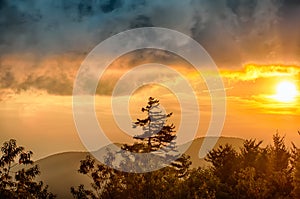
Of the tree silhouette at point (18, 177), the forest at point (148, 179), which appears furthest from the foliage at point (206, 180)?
the tree silhouette at point (18, 177)

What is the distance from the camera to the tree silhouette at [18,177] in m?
29.4

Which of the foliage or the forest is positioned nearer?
the forest

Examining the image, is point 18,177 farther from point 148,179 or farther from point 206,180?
point 206,180

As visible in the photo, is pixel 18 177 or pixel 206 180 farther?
pixel 206 180

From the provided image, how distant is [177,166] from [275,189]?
110ft

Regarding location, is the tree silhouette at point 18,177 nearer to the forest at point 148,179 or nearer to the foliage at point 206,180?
the forest at point 148,179

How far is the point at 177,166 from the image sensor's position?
74938 mm

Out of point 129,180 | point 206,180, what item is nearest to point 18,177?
point 129,180

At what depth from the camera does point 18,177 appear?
31734 mm

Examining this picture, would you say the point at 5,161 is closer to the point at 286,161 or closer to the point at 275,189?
the point at 275,189

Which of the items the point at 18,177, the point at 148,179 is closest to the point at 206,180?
the point at 148,179

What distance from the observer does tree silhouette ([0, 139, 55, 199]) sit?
29.4 m

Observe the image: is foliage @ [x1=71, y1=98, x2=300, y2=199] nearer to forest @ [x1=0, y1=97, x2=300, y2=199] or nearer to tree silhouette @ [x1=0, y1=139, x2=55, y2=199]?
forest @ [x1=0, y1=97, x2=300, y2=199]

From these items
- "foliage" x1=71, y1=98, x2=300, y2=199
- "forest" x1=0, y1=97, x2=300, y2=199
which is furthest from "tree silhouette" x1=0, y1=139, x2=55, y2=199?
"foliage" x1=71, y1=98, x2=300, y2=199
